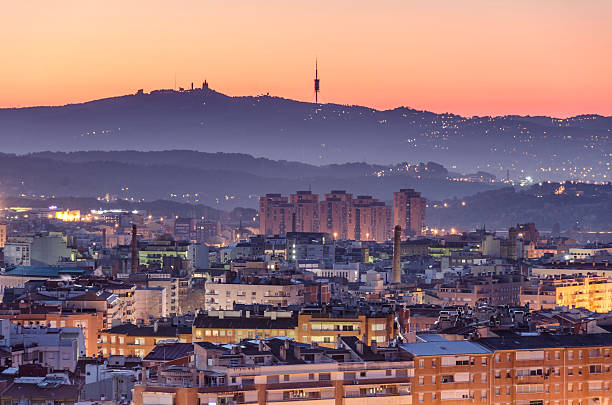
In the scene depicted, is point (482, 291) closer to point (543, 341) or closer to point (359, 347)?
point (543, 341)

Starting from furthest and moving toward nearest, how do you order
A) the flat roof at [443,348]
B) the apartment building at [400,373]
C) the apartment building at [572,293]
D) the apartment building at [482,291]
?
1. the apartment building at [572,293]
2. the apartment building at [482,291]
3. the flat roof at [443,348]
4. the apartment building at [400,373]

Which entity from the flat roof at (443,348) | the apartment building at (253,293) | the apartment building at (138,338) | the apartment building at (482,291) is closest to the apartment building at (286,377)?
the flat roof at (443,348)

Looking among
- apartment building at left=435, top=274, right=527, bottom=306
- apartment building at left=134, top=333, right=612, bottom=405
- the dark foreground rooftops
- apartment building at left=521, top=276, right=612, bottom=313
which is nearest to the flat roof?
apartment building at left=134, top=333, right=612, bottom=405

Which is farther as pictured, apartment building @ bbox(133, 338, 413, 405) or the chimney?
the chimney

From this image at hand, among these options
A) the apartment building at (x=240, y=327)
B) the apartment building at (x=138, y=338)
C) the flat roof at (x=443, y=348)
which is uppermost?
the flat roof at (x=443, y=348)

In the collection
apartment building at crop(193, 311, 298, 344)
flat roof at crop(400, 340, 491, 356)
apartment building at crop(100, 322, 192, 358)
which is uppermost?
flat roof at crop(400, 340, 491, 356)

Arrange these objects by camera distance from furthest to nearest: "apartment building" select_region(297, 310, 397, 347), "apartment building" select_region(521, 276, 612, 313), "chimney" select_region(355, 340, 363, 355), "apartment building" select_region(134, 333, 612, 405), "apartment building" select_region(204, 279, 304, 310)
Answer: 1. "apartment building" select_region(521, 276, 612, 313)
2. "apartment building" select_region(204, 279, 304, 310)
3. "apartment building" select_region(297, 310, 397, 347)
4. "chimney" select_region(355, 340, 363, 355)
5. "apartment building" select_region(134, 333, 612, 405)

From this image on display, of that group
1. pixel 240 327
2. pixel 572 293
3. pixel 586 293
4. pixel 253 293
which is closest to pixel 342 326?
pixel 240 327

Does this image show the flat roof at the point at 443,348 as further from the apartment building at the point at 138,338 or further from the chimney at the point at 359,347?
the apartment building at the point at 138,338

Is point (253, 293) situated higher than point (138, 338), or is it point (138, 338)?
point (253, 293)

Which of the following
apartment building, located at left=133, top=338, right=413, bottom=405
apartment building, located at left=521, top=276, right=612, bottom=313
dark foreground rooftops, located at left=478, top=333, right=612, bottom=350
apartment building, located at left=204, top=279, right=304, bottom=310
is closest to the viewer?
apartment building, located at left=133, top=338, right=413, bottom=405

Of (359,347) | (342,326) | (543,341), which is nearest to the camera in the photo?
(359,347)

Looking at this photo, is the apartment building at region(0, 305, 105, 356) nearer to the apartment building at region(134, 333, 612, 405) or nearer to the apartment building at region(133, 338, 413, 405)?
the apartment building at region(134, 333, 612, 405)

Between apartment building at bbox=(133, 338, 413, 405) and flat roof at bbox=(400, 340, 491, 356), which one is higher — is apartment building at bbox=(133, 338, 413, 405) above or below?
below
